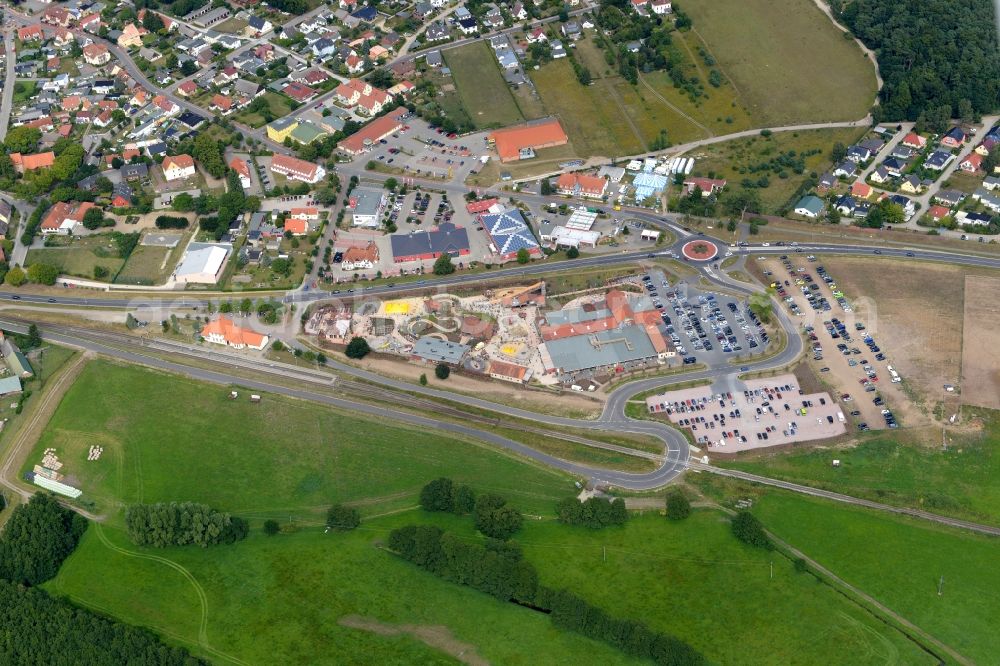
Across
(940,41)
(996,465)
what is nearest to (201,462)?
(996,465)

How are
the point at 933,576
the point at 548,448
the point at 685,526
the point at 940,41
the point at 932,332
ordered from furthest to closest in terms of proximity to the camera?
the point at 940,41 → the point at 932,332 → the point at 548,448 → the point at 685,526 → the point at 933,576

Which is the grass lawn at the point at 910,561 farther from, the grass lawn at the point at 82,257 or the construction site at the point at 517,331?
the grass lawn at the point at 82,257

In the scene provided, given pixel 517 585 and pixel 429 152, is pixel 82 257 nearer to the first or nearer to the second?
pixel 429 152

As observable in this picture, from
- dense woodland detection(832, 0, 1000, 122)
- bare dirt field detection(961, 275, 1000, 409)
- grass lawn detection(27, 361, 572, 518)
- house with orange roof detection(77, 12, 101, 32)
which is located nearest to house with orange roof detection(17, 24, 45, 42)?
house with orange roof detection(77, 12, 101, 32)

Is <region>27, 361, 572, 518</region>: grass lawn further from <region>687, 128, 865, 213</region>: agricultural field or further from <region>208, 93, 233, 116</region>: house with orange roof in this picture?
<region>208, 93, 233, 116</region>: house with orange roof

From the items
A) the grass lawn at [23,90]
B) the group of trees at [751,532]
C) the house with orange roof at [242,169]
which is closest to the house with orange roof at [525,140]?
the house with orange roof at [242,169]

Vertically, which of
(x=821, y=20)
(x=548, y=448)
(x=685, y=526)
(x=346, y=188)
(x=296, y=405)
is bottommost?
(x=685, y=526)

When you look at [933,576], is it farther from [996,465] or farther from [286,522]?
[286,522]
